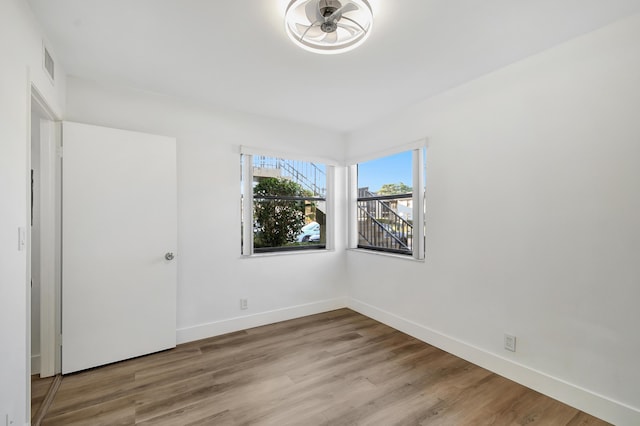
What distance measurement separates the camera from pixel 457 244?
2785mm

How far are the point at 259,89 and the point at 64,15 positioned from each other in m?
1.42

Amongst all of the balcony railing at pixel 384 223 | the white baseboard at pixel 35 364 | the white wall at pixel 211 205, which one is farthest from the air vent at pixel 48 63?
the balcony railing at pixel 384 223

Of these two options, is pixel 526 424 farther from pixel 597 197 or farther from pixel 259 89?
pixel 259 89

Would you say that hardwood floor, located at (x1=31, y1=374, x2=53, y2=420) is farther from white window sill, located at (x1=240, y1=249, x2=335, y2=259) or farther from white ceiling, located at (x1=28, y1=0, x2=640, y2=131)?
white ceiling, located at (x1=28, y1=0, x2=640, y2=131)

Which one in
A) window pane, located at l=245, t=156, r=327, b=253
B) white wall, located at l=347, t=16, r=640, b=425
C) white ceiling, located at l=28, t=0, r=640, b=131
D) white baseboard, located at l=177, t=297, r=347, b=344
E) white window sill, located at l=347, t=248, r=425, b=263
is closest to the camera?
white ceiling, located at l=28, t=0, r=640, b=131

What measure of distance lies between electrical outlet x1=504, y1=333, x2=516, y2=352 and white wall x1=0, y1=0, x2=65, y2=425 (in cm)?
321

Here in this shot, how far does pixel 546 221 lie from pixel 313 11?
2194mm

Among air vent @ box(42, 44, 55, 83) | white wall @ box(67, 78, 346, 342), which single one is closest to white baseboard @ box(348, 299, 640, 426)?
white wall @ box(67, 78, 346, 342)

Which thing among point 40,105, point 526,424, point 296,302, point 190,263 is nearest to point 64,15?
point 40,105

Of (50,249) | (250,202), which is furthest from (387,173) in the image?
(50,249)

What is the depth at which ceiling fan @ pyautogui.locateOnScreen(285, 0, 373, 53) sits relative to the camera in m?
1.64

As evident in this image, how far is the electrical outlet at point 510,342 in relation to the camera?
2.36 metres

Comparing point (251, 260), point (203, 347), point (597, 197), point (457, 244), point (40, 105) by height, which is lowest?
point (203, 347)

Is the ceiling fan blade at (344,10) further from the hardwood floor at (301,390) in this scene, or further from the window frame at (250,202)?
the hardwood floor at (301,390)
